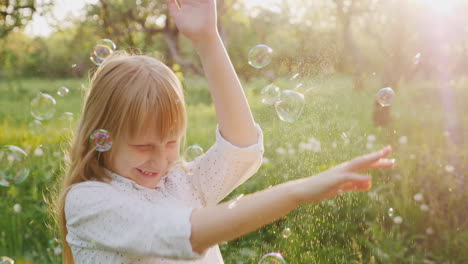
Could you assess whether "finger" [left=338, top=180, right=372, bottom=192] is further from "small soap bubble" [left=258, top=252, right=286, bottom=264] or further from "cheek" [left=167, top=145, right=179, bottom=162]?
"small soap bubble" [left=258, top=252, right=286, bottom=264]

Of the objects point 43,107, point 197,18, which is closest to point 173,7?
point 197,18

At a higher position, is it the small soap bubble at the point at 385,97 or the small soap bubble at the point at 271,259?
the small soap bubble at the point at 385,97

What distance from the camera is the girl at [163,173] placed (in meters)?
1.11

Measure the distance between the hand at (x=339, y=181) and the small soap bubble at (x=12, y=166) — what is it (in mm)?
1537

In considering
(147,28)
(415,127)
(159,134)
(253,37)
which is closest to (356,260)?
(159,134)

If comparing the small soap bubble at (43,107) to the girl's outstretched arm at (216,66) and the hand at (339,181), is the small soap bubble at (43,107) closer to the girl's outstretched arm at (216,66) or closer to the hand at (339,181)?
the girl's outstretched arm at (216,66)

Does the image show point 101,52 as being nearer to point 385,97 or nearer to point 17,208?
point 17,208

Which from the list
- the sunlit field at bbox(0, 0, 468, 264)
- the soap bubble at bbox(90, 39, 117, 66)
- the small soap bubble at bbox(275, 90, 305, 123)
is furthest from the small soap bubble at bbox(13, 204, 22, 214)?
the small soap bubble at bbox(275, 90, 305, 123)

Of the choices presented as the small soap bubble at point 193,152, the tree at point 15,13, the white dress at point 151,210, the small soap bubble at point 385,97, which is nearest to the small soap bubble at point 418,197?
the small soap bubble at point 385,97

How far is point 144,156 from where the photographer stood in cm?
148

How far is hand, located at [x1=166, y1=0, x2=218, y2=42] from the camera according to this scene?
155 cm

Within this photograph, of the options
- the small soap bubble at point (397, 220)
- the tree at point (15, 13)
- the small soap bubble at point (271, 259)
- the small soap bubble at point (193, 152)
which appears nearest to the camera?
the small soap bubble at point (271, 259)

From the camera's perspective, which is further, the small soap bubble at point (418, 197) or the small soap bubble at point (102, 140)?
the small soap bubble at point (418, 197)

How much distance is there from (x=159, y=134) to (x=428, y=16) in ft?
14.6
